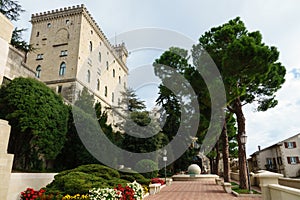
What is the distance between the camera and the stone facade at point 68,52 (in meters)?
25.2

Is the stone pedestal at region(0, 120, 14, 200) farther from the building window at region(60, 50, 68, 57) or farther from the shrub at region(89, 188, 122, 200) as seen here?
the building window at region(60, 50, 68, 57)

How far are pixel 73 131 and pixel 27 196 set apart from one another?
643 cm

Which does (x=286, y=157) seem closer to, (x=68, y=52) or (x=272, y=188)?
(x=272, y=188)

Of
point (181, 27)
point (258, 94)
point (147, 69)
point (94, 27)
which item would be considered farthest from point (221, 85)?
point (94, 27)

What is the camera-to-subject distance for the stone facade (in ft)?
82.5

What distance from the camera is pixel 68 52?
85.1ft

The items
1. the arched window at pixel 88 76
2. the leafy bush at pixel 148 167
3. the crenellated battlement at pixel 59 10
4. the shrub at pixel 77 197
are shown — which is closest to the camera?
the shrub at pixel 77 197

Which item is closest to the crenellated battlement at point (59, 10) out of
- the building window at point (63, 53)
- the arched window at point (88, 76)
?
the building window at point (63, 53)

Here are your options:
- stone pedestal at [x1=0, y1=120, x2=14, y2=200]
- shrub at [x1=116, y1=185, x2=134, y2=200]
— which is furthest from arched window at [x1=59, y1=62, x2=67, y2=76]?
shrub at [x1=116, y1=185, x2=134, y2=200]

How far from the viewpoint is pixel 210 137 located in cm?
2181

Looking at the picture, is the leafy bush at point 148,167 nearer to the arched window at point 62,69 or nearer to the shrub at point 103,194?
the shrub at point 103,194

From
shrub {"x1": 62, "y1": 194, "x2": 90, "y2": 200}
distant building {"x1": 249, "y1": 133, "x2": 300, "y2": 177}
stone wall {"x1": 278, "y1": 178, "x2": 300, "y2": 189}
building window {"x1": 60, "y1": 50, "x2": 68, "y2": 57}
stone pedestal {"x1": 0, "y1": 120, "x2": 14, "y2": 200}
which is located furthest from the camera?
distant building {"x1": 249, "y1": 133, "x2": 300, "y2": 177}

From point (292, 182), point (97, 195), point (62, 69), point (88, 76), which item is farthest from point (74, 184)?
point (88, 76)

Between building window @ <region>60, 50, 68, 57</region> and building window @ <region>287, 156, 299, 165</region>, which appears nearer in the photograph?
building window @ <region>60, 50, 68, 57</region>
